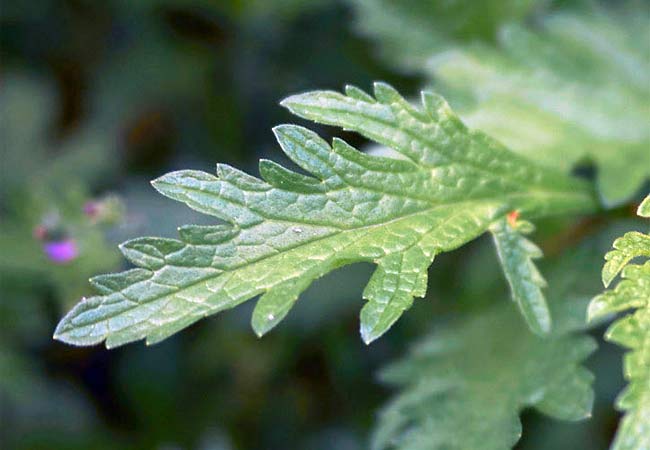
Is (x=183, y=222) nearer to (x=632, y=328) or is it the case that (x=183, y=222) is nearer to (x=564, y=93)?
(x=564, y=93)

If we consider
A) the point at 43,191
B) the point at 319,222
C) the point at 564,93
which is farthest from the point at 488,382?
the point at 43,191

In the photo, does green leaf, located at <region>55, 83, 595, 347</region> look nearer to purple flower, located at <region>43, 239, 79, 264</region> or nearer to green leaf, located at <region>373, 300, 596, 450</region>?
green leaf, located at <region>373, 300, 596, 450</region>

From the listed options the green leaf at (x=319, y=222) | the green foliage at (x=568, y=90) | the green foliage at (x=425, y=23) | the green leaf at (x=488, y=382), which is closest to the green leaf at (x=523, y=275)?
the green leaf at (x=319, y=222)

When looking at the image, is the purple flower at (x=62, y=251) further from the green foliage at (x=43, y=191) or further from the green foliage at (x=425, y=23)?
the green foliage at (x=425, y=23)

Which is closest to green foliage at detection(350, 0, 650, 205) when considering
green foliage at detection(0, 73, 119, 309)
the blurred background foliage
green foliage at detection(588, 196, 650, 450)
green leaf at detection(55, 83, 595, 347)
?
the blurred background foliage

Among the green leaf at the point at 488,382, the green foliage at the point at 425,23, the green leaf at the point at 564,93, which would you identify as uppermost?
the green foliage at the point at 425,23

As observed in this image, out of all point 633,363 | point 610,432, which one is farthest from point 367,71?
point 633,363

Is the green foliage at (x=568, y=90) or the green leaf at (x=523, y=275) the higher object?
the green foliage at (x=568, y=90)
